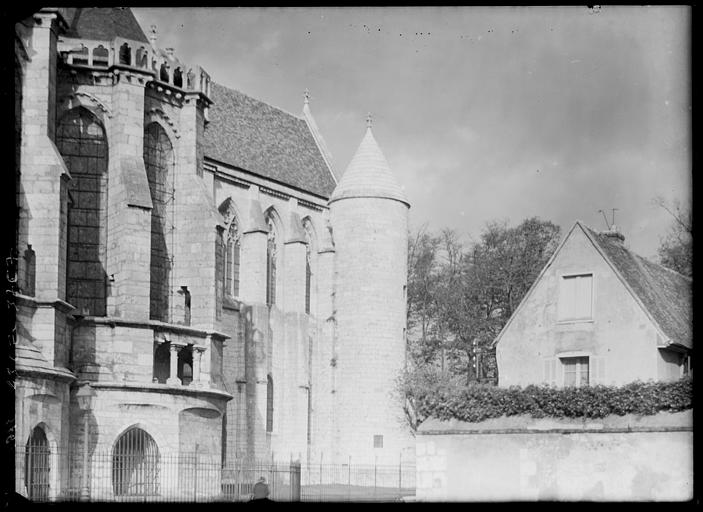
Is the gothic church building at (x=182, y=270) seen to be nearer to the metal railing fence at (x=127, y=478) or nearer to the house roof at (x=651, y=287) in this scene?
the metal railing fence at (x=127, y=478)

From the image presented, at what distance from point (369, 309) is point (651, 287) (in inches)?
855

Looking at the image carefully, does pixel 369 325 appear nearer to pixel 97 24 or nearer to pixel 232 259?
pixel 232 259

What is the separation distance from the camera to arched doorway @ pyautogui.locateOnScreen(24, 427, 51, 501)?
1038 inches

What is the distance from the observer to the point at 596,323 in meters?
29.1

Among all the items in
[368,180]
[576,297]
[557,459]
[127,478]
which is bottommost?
[127,478]

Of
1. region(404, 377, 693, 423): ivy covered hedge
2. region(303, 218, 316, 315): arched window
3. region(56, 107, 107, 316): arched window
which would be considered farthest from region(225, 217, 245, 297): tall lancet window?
region(404, 377, 693, 423): ivy covered hedge

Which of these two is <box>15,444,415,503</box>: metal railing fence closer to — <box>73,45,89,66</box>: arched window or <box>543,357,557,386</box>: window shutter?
<box>543,357,557,386</box>: window shutter

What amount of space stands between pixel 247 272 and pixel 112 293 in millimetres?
14575

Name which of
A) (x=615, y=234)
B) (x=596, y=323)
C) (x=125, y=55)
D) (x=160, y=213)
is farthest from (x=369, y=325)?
(x=596, y=323)

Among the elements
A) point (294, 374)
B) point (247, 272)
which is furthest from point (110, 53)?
point (294, 374)

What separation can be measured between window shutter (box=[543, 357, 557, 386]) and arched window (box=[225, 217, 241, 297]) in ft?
64.3

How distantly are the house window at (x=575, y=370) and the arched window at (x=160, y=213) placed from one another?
12.7 meters

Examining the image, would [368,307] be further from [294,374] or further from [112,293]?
[112,293]

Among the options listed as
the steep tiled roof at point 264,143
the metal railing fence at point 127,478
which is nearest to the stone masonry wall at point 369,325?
the steep tiled roof at point 264,143
